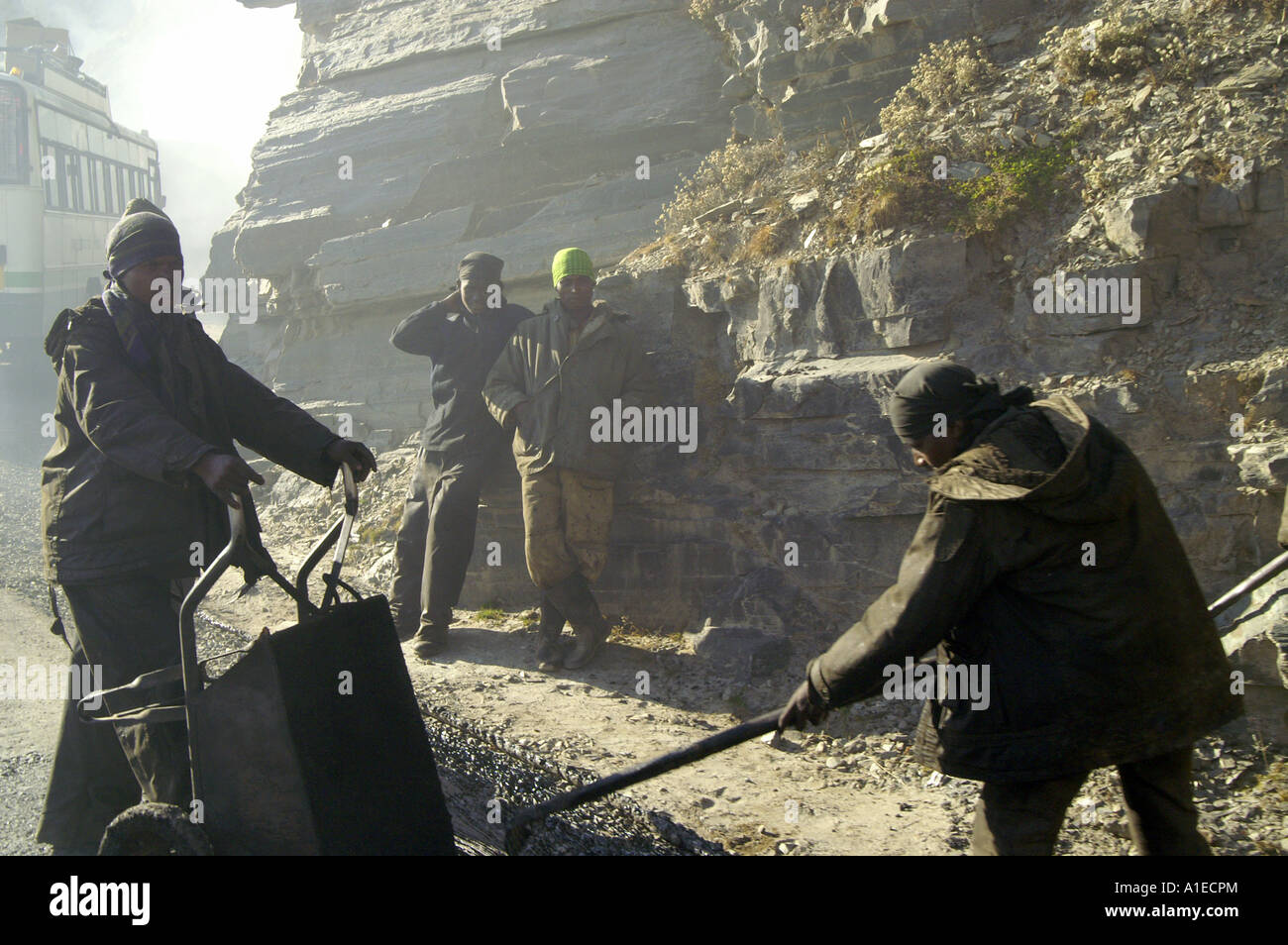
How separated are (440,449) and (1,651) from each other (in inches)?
131

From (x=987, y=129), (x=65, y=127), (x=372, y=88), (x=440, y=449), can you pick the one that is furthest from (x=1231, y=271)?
(x=65, y=127)

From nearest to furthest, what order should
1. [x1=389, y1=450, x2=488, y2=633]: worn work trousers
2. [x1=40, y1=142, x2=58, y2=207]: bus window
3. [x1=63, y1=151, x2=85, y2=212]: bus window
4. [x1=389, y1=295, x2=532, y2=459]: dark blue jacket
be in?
[x1=389, y1=450, x2=488, y2=633]: worn work trousers < [x1=389, y1=295, x2=532, y2=459]: dark blue jacket < [x1=40, y1=142, x2=58, y2=207]: bus window < [x1=63, y1=151, x2=85, y2=212]: bus window

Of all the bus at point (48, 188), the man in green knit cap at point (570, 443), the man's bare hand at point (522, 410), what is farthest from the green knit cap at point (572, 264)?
the bus at point (48, 188)

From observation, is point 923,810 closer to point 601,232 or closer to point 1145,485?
point 1145,485

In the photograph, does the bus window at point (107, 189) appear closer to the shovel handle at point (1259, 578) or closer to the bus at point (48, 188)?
the bus at point (48, 188)

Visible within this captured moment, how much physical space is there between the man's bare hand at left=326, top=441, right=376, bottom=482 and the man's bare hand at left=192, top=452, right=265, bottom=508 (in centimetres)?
61

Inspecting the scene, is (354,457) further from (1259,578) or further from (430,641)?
(1259,578)

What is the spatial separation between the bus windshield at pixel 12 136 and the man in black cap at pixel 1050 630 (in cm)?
1778

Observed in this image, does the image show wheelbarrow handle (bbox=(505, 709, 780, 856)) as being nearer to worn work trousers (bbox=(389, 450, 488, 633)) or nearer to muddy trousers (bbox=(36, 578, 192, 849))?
muddy trousers (bbox=(36, 578, 192, 849))

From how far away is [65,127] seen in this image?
676 inches

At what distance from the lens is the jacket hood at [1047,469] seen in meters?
2.38

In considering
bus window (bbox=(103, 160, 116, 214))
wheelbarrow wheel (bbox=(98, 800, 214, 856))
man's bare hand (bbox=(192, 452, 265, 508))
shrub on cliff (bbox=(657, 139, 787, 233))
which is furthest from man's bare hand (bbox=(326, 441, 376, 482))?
bus window (bbox=(103, 160, 116, 214))

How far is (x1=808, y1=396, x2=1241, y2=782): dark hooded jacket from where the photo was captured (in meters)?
2.42

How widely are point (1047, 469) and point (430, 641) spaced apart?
4506 millimetres
